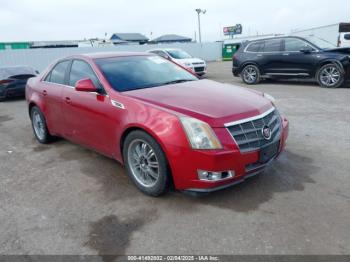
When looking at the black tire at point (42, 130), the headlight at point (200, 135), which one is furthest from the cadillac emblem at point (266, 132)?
the black tire at point (42, 130)

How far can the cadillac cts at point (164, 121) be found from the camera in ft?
10.0

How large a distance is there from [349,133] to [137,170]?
3887 mm

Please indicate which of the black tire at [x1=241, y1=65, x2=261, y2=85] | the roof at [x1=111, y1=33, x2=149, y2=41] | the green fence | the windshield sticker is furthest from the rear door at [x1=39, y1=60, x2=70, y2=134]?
the roof at [x1=111, y1=33, x2=149, y2=41]

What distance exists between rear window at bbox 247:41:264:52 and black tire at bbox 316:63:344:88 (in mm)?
2368

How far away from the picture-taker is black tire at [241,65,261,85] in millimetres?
11992

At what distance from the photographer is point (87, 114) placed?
4145 millimetres

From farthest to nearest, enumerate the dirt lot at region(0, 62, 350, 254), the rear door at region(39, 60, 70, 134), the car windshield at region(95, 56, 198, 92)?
the rear door at region(39, 60, 70, 134), the car windshield at region(95, 56, 198, 92), the dirt lot at region(0, 62, 350, 254)

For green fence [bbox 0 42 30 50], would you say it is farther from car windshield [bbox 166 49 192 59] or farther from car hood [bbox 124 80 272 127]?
car hood [bbox 124 80 272 127]

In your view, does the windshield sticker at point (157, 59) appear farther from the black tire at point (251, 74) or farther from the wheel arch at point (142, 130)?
the black tire at point (251, 74)

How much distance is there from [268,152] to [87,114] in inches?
91.7

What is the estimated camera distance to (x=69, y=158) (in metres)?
4.91

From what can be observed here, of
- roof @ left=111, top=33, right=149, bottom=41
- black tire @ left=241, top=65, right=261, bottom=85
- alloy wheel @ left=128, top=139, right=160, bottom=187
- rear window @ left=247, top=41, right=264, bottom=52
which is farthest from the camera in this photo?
roof @ left=111, top=33, right=149, bottom=41

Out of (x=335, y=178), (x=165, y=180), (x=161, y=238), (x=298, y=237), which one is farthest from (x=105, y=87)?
(x=335, y=178)

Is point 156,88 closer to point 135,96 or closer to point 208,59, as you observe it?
point 135,96
